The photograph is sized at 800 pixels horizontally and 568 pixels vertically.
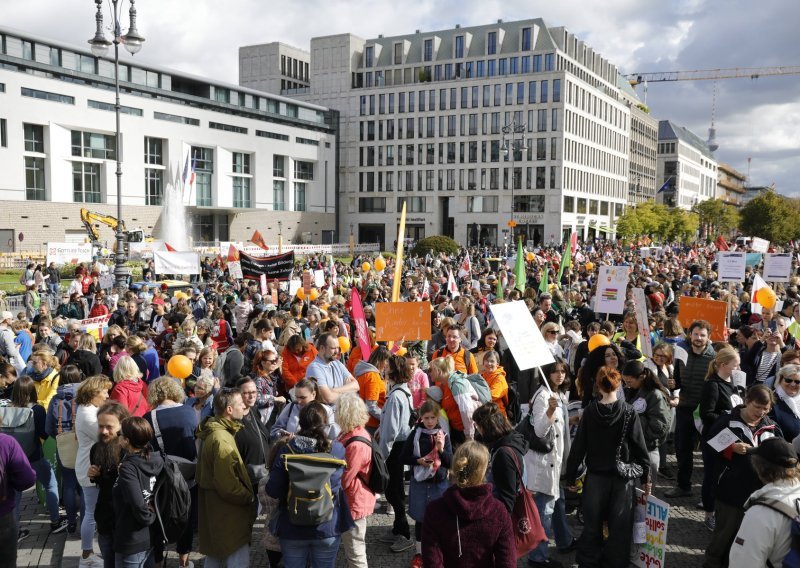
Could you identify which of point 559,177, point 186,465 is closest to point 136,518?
point 186,465

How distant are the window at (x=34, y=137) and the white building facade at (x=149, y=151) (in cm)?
8

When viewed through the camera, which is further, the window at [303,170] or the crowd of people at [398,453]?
the window at [303,170]

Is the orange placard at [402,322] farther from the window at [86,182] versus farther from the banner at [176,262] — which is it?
the window at [86,182]

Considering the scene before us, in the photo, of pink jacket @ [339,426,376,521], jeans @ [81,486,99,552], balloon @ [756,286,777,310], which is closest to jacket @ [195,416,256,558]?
pink jacket @ [339,426,376,521]

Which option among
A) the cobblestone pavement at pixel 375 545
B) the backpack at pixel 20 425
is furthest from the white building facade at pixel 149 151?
the backpack at pixel 20 425

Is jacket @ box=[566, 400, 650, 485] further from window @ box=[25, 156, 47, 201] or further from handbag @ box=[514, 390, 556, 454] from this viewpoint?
window @ box=[25, 156, 47, 201]

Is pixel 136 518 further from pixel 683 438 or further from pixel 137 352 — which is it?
pixel 683 438

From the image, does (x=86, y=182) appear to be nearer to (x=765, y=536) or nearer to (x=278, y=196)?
(x=278, y=196)

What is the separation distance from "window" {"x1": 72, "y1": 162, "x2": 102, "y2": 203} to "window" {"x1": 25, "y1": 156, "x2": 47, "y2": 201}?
245cm

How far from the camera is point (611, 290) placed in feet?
39.3

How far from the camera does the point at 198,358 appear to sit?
7.85 meters

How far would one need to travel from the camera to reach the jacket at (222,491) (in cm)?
473

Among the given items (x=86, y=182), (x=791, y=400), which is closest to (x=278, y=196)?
(x=86, y=182)

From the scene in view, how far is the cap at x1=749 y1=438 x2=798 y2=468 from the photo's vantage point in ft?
12.9
